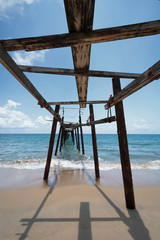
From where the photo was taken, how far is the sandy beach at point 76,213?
7.19ft

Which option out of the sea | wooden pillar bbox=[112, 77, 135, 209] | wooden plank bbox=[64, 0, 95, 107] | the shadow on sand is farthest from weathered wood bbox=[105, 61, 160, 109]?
the sea

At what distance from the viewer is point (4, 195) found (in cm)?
369

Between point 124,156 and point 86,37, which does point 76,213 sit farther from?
point 86,37

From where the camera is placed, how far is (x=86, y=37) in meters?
1.36

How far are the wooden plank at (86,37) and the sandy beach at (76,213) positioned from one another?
3.53 metres

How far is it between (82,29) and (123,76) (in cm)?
161

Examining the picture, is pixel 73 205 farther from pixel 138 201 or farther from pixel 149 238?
pixel 138 201

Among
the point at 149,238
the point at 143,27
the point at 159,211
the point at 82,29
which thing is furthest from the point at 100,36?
the point at 159,211

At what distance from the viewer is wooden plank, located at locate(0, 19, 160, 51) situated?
51.8 inches

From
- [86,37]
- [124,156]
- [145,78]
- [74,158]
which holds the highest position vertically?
[86,37]

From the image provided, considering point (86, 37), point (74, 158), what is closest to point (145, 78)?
point (86, 37)

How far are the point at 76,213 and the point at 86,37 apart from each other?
12.6 ft

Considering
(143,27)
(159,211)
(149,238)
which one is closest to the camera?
(143,27)

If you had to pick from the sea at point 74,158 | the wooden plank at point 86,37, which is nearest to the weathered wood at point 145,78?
the wooden plank at point 86,37
